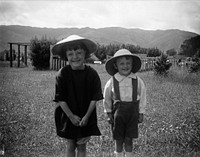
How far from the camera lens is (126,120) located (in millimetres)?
2459

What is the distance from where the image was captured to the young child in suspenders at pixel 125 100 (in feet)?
7.98

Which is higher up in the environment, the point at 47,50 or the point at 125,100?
the point at 47,50

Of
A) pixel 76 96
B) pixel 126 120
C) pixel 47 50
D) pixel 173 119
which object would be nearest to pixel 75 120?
pixel 76 96

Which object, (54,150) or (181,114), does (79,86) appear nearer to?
(54,150)

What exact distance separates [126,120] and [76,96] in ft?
2.05

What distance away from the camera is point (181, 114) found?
404 centimetres

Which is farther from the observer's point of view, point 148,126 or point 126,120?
point 148,126

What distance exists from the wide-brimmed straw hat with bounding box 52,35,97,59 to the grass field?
4.55 ft

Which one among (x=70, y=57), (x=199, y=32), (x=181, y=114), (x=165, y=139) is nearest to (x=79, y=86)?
(x=70, y=57)

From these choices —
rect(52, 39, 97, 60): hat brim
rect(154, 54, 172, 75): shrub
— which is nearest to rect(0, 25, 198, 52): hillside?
rect(154, 54, 172, 75): shrub

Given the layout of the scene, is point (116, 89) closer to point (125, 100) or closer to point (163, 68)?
point (125, 100)

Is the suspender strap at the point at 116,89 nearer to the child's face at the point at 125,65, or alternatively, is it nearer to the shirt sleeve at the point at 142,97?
the child's face at the point at 125,65

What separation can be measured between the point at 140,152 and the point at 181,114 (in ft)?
4.73

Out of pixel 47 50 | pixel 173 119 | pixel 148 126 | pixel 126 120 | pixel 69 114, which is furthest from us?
pixel 47 50
